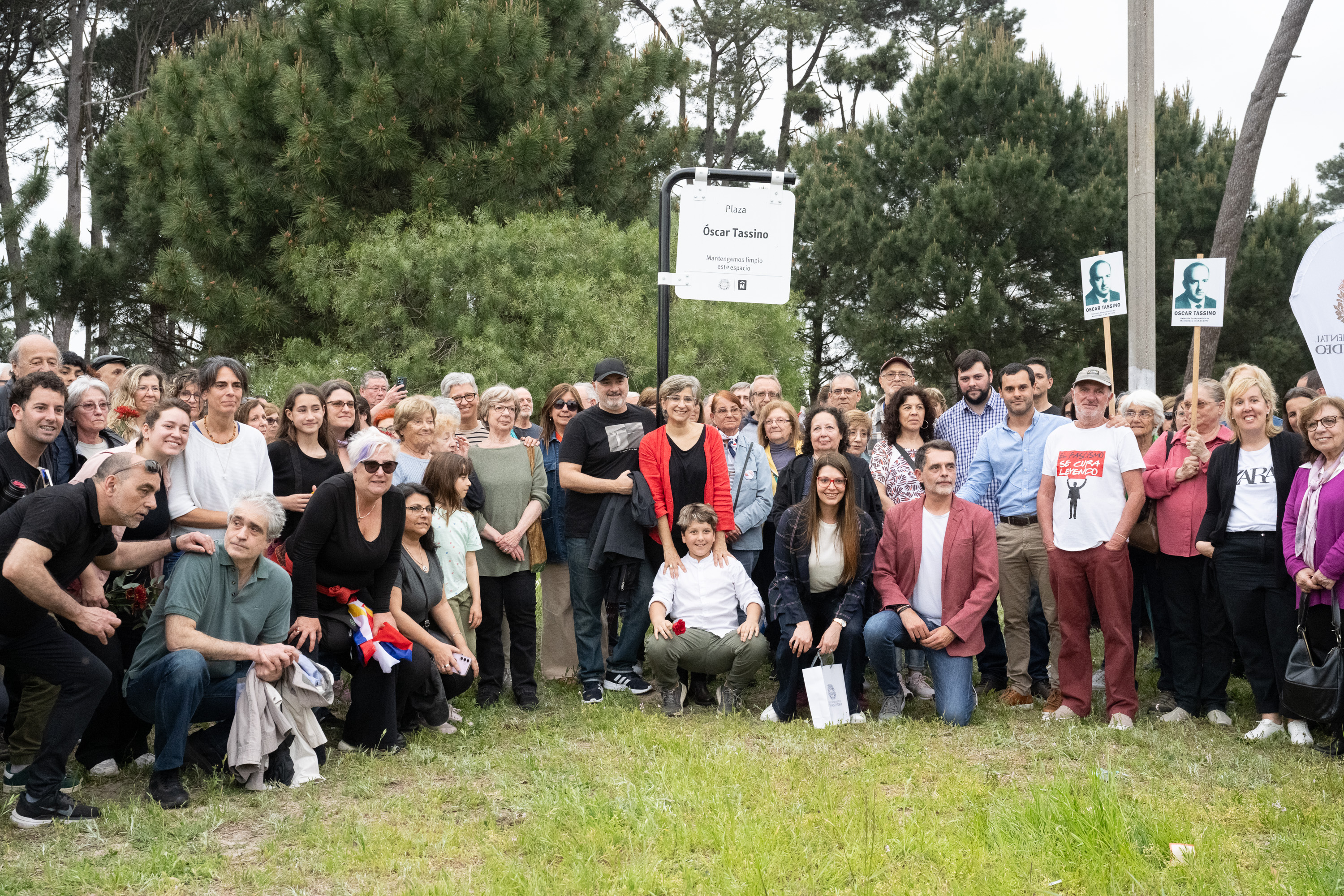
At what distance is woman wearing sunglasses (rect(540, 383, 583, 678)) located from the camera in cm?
700

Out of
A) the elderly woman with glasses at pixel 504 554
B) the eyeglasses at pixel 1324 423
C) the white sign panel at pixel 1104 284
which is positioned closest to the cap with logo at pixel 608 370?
the elderly woman with glasses at pixel 504 554

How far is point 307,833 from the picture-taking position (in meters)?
4.28

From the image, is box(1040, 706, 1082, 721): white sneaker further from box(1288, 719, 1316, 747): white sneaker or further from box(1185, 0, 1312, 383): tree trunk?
box(1185, 0, 1312, 383): tree trunk

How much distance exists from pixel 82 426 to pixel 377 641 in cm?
178

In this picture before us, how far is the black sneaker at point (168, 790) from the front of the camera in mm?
4633

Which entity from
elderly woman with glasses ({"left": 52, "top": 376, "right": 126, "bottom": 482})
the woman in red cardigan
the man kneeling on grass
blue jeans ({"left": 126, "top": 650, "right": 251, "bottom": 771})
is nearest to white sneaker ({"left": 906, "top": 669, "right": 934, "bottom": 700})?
the man kneeling on grass

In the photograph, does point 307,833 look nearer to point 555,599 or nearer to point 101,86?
point 555,599

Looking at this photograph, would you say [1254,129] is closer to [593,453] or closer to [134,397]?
[593,453]

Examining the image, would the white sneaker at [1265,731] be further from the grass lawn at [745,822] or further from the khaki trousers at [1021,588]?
the khaki trousers at [1021,588]

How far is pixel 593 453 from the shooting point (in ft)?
22.0

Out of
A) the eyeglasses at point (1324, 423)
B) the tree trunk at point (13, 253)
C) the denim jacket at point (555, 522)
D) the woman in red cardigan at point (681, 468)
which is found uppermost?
the tree trunk at point (13, 253)

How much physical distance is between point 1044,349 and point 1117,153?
405cm

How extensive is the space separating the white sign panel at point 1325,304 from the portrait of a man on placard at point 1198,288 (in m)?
0.44

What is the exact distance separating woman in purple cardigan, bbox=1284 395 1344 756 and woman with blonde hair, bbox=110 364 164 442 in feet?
19.0
